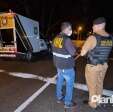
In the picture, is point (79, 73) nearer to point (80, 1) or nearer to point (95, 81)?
point (95, 81)

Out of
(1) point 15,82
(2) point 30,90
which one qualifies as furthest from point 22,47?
(2) point 30,90

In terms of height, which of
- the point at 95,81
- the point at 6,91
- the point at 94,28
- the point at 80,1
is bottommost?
the point at 6,91

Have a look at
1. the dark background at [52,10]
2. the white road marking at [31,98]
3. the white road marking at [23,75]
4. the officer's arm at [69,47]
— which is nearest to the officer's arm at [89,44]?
the officer's arm at [69,47]

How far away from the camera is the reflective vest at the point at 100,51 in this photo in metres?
7.01

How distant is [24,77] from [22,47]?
233 inches

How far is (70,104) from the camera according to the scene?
25.2 ft

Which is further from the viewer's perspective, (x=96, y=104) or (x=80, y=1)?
(x=80, y=1)

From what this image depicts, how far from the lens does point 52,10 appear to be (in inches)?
1726

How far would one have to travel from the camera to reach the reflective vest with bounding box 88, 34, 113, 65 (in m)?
7.01

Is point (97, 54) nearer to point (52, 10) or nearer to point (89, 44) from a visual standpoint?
point (89, 44)

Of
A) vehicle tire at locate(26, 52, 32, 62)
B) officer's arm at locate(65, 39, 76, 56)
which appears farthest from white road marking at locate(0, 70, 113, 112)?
vehicle tire at locate(26, 52, 32, 62)

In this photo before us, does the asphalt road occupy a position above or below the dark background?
below

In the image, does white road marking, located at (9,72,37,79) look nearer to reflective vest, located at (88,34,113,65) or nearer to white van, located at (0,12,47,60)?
white van, located at (0,12,47,60)

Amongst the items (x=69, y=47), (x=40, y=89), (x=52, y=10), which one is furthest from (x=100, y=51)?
(x=52, y=10)
